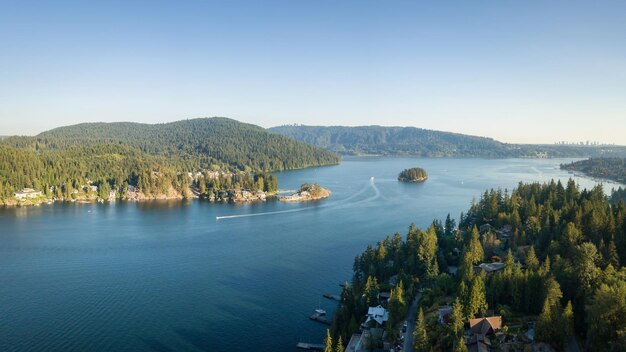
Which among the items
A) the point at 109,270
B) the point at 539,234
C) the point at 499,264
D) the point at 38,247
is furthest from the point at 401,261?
the point at 38,247

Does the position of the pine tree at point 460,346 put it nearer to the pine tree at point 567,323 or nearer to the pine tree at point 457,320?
the pine tree at point 457,320

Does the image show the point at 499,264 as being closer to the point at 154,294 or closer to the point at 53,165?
the point at 154,294

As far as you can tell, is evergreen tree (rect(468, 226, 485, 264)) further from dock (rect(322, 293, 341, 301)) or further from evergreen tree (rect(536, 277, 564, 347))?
evergreen tree (rect(536, 277, 564, 347))

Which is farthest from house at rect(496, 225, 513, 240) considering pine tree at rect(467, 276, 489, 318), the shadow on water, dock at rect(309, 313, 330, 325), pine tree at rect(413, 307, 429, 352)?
the shadow on water

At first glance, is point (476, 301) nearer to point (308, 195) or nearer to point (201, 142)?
point (308, 195)

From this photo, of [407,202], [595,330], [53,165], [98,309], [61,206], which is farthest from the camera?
[53,165]

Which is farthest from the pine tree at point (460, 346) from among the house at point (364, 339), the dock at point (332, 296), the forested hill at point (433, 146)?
the forested hill at point (433, 146)
